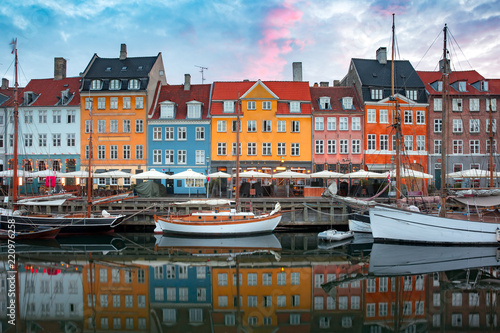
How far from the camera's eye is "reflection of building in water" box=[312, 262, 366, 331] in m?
12.2

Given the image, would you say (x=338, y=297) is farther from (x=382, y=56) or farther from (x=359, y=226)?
(x=382, y=56)

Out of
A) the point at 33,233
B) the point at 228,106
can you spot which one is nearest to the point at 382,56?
the point at 228,106

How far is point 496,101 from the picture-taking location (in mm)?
39719

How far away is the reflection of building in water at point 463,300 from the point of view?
39.3 feet

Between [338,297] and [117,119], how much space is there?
3248 centimetres

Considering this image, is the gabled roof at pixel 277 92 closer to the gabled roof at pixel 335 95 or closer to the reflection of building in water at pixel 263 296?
the gabled roof at pixel 335 95

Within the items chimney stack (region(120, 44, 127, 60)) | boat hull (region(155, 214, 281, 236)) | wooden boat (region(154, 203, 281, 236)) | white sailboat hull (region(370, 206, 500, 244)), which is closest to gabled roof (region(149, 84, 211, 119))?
chimney stack (region(120, 44, 127, 60))

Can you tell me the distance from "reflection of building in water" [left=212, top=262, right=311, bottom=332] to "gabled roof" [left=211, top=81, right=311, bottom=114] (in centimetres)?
2371

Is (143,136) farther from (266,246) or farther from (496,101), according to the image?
(496,101)

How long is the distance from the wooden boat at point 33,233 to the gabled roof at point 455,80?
118 feet

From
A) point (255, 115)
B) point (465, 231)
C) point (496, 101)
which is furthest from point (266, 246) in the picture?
point (496, 101)

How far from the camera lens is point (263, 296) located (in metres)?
14.5

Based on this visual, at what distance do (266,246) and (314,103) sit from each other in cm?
2186

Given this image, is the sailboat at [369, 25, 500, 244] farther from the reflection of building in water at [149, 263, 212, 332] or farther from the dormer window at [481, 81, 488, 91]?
the dormer window at [481, 81, 488, 91]
